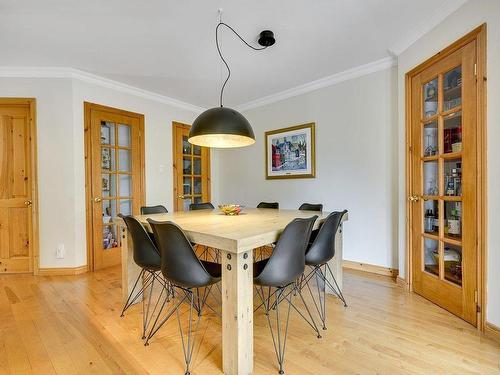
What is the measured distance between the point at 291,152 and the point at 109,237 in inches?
108

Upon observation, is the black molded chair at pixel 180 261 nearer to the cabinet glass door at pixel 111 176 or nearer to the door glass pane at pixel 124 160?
the cabinet glass door at pixel 111 176

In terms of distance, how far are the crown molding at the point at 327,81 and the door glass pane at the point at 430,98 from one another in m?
0.68

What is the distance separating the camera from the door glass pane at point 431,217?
7.48 ft

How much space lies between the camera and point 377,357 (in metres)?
1.57

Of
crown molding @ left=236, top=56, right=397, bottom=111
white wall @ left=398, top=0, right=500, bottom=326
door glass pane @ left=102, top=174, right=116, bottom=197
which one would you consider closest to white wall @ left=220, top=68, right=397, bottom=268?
crown molding @ left=236, top=56, right=397, bottom=111

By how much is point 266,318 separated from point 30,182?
10.3ft

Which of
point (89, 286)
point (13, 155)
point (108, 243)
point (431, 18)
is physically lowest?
point (89, 286)

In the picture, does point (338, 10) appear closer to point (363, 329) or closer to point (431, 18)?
point (431, 18)

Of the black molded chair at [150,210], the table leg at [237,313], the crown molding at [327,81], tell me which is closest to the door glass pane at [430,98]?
the crown molding at [327,81]

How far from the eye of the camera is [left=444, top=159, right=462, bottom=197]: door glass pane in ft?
6.68

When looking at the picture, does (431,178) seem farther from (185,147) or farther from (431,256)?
(185,147)

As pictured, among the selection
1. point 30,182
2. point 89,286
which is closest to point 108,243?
point 89,286

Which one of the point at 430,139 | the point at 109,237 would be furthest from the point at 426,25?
the point at 109,237

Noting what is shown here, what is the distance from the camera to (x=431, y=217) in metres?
2.34
